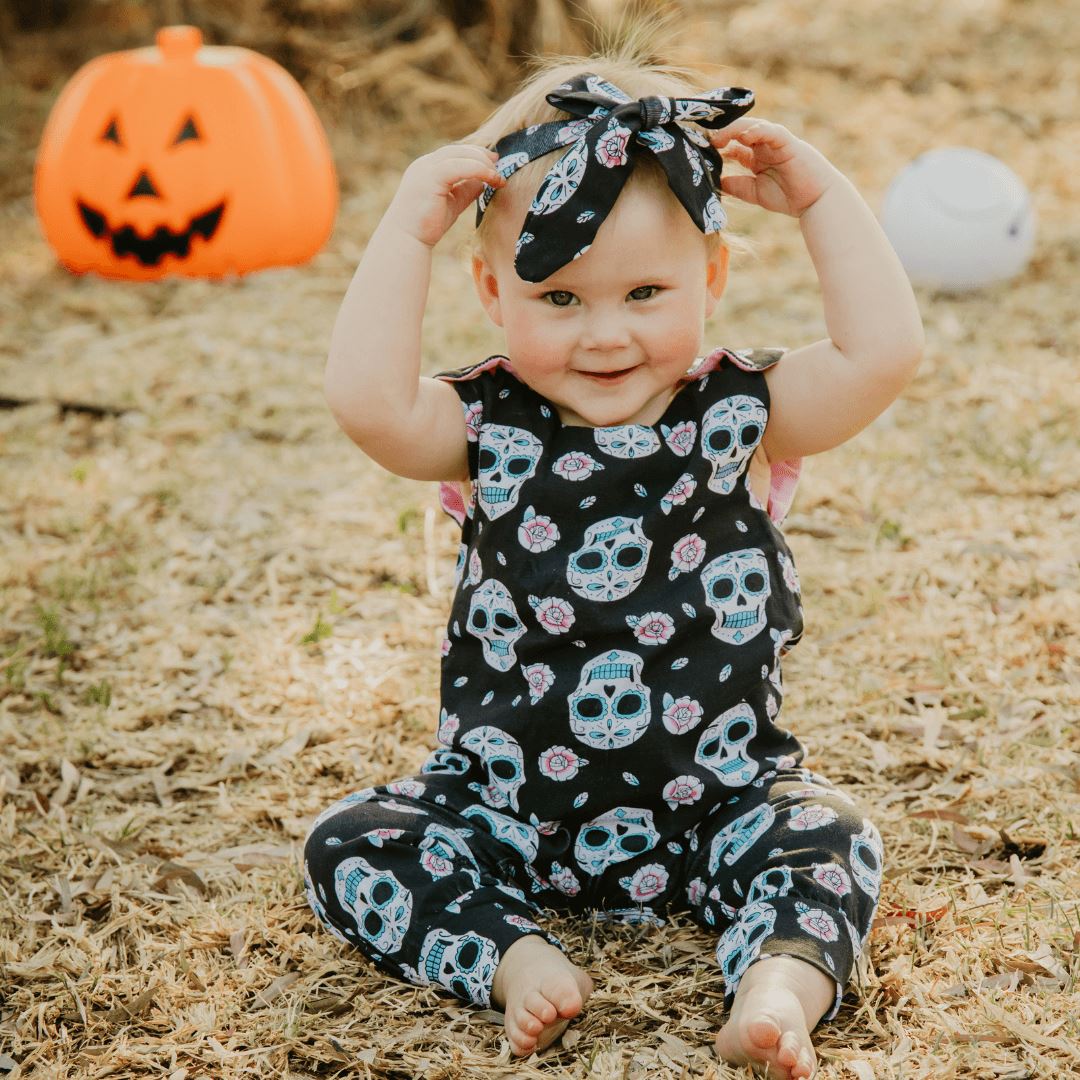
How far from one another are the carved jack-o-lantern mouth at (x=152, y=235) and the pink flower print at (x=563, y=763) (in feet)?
13.3

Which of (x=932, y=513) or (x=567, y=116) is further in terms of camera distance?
(x=932, y=513)

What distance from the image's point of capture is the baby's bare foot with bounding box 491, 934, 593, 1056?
6.66 ft

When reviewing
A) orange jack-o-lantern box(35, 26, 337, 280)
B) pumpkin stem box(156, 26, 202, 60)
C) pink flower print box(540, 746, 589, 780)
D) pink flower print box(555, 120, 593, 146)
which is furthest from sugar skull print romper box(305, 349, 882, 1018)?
pumpkin stem box(156, 26, 202, 60)

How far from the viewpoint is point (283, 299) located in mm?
5789

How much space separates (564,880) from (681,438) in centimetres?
76

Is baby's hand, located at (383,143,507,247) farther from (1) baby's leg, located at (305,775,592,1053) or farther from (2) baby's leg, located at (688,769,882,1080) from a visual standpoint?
(2) baby's leg, located at (688,769,882,1080)

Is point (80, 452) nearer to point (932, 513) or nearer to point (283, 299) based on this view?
point (283, 299)

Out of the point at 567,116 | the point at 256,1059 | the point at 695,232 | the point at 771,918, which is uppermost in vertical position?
the point at 567,116

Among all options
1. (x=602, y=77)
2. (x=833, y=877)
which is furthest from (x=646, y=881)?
(x=602, y=77)

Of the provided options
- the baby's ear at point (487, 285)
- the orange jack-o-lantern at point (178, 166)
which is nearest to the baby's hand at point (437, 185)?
the baby's ear at point (487, 285)

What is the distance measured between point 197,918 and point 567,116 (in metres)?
1.48

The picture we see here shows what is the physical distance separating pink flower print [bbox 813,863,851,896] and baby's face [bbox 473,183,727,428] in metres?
0.77

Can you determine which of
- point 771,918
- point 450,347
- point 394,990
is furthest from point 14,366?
point 771,918

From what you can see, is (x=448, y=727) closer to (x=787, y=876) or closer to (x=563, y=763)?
(x=563, y=763)
